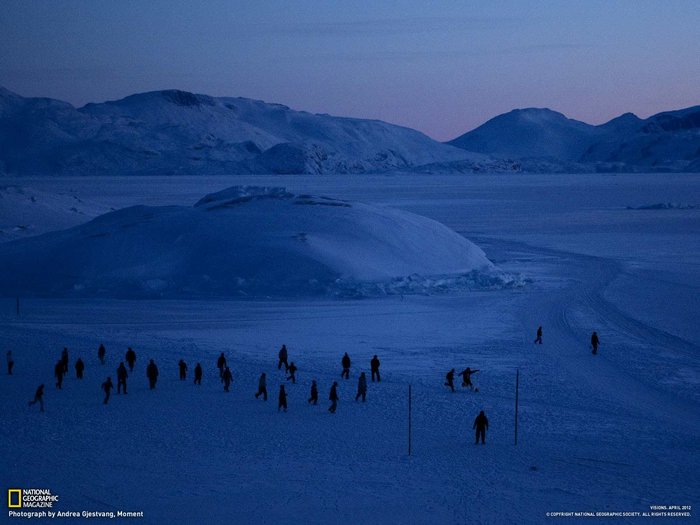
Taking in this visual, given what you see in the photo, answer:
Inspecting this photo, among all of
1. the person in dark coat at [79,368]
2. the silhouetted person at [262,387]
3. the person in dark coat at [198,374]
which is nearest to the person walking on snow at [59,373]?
the person in dark coat at [79,368]

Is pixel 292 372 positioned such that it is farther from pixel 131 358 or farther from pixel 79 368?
pixel 79 368

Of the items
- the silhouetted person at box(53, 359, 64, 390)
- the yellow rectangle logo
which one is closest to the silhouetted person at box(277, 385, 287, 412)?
the silhouetted person at box(53, 359, 64, 390)

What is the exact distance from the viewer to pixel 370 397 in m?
15.6

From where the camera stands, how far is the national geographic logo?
1004 centimetres

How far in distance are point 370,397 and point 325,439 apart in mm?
2723

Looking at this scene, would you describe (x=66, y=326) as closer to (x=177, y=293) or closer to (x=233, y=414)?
(x=177, y=293)

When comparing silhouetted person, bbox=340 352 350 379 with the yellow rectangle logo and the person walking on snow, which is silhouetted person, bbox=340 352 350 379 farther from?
the yellow rectangle logo

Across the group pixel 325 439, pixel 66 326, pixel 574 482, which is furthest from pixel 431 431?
pixel 66 326

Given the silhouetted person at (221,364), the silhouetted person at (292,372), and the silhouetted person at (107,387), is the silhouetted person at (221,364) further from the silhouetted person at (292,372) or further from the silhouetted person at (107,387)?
the silhouetted person at (107,387)

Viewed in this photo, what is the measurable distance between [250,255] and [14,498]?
21.1 metres

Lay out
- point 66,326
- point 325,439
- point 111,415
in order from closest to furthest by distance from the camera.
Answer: point 325,439 < point 111,415 < point 66,326

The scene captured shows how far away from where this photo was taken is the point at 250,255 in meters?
31.1

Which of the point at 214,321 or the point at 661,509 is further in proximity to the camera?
the point at 214,321

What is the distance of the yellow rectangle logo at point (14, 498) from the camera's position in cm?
1008
